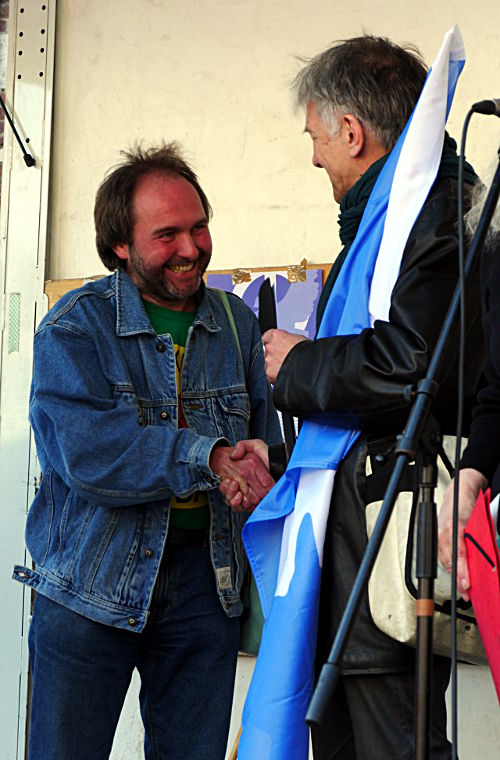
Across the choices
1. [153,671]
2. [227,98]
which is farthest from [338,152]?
[227,98]

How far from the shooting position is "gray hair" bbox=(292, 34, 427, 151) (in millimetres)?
2117

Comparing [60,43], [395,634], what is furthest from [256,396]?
[60,43]

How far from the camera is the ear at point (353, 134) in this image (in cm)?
212

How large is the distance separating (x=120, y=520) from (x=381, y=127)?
1.03 meters

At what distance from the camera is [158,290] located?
101 inches

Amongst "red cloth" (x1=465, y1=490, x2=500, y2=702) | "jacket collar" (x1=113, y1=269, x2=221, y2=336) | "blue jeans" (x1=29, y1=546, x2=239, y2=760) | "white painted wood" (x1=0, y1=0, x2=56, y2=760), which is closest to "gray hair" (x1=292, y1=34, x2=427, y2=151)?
"jacket collar" (x1=113, y1=269, x2=221, y2=336)

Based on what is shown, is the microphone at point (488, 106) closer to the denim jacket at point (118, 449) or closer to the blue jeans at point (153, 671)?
the denim jacket at point (118, 449)

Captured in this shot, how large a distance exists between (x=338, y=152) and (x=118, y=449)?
0.81m

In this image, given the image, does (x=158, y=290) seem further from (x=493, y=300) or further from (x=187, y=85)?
(x=187, y=85)

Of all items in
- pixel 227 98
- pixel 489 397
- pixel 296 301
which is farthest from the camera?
pixel 227 98

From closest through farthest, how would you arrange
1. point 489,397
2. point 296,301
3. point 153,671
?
point 489,397 → point 153,671 → point 296,301

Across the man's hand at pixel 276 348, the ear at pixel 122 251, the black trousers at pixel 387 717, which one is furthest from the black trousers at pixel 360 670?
the ear at pixel 122 251

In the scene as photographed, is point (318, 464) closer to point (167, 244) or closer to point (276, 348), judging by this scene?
point (276, 348)

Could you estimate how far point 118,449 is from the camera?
2.32 metres
